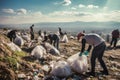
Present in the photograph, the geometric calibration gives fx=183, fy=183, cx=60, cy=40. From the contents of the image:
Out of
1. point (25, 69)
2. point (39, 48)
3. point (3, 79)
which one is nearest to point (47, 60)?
point (39, 48)

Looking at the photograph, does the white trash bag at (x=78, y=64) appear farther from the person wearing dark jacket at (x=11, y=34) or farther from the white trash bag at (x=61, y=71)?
the person wearing dark jacket at (x=11, y=34)

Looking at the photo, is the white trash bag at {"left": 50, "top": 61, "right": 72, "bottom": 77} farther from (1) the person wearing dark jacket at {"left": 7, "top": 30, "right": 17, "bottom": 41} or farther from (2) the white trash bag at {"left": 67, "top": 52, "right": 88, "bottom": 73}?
(1) the person wearing dark jacket at {"left": 7, "top": 30, "right": 17, "bottom": 41}

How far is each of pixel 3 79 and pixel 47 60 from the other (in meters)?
4.13

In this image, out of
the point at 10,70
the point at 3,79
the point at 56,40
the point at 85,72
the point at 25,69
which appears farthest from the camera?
the point at 56,40

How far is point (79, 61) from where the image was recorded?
7.26m

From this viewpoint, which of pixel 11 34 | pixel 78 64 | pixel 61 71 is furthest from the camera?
pixel 11 34

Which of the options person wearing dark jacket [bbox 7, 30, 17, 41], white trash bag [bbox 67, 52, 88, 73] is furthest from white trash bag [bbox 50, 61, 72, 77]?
person wearing dark jacket [bbox 7, 30, 17, 41]

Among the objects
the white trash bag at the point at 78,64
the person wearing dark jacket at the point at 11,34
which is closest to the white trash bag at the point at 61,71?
the white trash bag at the point at 78,64

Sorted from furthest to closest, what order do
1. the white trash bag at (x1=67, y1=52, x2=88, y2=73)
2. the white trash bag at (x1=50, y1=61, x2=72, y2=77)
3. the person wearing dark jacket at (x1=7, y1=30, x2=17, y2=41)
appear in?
the person wearing dark jacket at (x1=7, y1=30, x2=17, y2=41) → the white trash bag at (x1=67, y1=52, x2=88, y2=73) → the white trash bag at (x1=50, y1=61, x2=72, y2=77)

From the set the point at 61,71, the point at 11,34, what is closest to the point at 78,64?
the point at 61,71

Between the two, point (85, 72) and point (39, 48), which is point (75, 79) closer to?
point (85, 72)

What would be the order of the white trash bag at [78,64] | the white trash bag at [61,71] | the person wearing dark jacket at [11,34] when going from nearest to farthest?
the white trash bag at [61,71] < the white trash bag at [78,64] < the person wearing dark jacket at [11,34]

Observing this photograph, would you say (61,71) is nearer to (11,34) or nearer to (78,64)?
(78,64)

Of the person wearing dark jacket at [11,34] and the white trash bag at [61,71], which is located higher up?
the person wearing dark jacket at [11,34]
